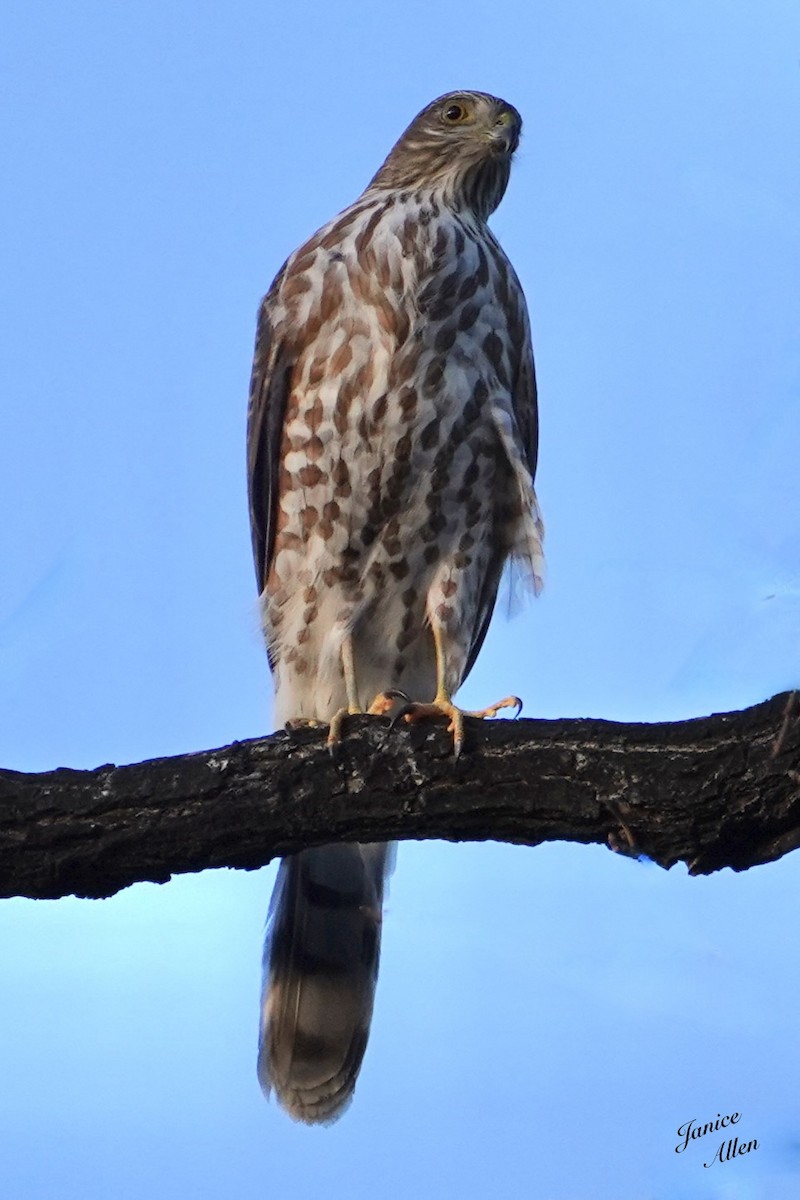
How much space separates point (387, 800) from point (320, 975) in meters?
1.30

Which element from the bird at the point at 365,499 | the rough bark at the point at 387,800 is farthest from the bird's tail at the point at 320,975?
the rough bark at the point at 387,800

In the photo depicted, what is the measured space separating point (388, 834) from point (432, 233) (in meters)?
1.98

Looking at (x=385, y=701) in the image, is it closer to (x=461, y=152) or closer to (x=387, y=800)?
(x=387, y=800)

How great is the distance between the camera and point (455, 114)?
5.41 m

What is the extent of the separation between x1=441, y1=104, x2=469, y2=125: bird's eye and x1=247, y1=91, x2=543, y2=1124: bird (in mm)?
483

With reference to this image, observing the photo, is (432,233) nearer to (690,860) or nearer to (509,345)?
(509,345)

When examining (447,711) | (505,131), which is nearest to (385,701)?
(447,711)

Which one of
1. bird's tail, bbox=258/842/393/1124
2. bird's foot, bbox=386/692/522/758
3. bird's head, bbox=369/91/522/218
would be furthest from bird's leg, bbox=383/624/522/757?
bird's head, bbox=369/91/522/218

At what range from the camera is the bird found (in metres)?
4.57

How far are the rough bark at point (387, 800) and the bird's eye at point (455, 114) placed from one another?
2440 millimetres

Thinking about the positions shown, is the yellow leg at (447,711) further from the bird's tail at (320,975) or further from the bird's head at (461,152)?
the bird's head at (461,152)

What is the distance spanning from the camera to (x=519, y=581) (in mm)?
4742

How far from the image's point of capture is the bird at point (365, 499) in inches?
180

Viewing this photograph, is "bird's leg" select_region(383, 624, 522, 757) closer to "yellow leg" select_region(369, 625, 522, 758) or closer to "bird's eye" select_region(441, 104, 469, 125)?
"yellow leg" select_region(369, 625, 522, 758)
